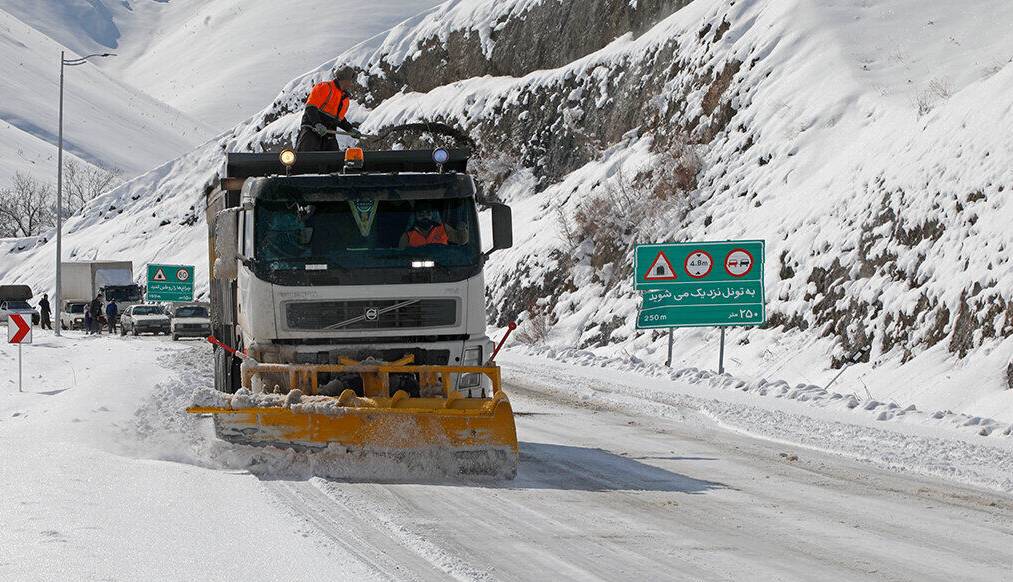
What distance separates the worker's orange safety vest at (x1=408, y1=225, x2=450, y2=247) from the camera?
10852 mm

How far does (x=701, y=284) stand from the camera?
21062 millimetres

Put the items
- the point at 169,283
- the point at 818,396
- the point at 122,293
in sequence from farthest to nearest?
the point at 169,283
the point at 122,293
the point at 818,396

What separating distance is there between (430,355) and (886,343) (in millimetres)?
10337

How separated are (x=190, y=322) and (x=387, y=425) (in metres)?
33.0

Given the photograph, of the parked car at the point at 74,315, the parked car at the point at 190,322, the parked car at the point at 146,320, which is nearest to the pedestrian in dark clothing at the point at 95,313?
the parked car at the point at 146,320

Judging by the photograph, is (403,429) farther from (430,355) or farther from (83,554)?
(83,554)

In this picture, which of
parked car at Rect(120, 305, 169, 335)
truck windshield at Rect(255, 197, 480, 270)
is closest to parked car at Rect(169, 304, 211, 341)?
parked car at Rect(120, 305, 169, 335)

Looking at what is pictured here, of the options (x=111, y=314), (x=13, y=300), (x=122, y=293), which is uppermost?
(x=122, y=293)

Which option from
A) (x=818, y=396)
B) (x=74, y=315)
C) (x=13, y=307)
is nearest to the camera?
(x=818, y=396)

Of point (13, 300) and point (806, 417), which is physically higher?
point (13, 300)

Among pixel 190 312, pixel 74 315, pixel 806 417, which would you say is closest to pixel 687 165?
pixel 190 312

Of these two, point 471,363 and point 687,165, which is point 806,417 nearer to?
point 471,363

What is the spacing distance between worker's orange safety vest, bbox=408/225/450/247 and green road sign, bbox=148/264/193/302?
151 ft

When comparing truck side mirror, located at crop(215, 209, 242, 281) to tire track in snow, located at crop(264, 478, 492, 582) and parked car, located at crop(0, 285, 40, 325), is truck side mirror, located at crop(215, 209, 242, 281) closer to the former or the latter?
tire track in snow, located at crop(264, 478, 492, 582)
